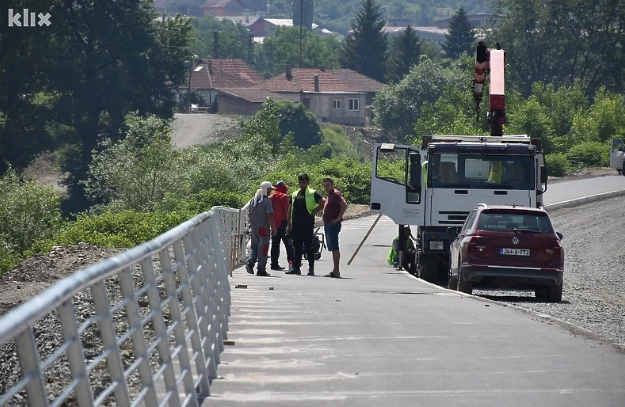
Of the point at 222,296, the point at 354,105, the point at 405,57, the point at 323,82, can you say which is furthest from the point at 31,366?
the point at 405,57

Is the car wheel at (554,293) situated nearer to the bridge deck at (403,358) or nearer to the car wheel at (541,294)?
the car wheel at (541,294)

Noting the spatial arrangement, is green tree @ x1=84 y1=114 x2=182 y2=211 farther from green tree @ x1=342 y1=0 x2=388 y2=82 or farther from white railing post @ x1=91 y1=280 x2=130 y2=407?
green tree @ x1=342 y1=0 x2=388 y2=82

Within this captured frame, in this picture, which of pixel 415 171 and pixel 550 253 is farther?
pixel 415 171

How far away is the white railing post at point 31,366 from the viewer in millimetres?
3123

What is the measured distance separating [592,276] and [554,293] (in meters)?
9.11

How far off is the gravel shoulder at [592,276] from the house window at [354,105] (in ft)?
358

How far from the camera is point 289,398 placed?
7.27 m

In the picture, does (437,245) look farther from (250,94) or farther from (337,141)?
(250,94)

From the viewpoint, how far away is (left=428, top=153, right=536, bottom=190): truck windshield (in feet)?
72.9

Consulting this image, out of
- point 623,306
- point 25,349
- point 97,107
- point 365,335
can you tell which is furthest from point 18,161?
point 25,349

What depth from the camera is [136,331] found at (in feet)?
16.0

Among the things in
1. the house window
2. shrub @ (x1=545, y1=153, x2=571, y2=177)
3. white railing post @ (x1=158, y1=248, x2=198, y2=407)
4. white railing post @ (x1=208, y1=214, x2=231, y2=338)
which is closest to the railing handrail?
white railing post @ (x1=158, y1=248, x2=198, y2=407)

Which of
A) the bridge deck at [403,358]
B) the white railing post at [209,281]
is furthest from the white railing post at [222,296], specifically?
the white railing post at [209,281]

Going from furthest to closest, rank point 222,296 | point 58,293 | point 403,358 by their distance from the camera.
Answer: point 222,296
point 403,358
point 58,293
